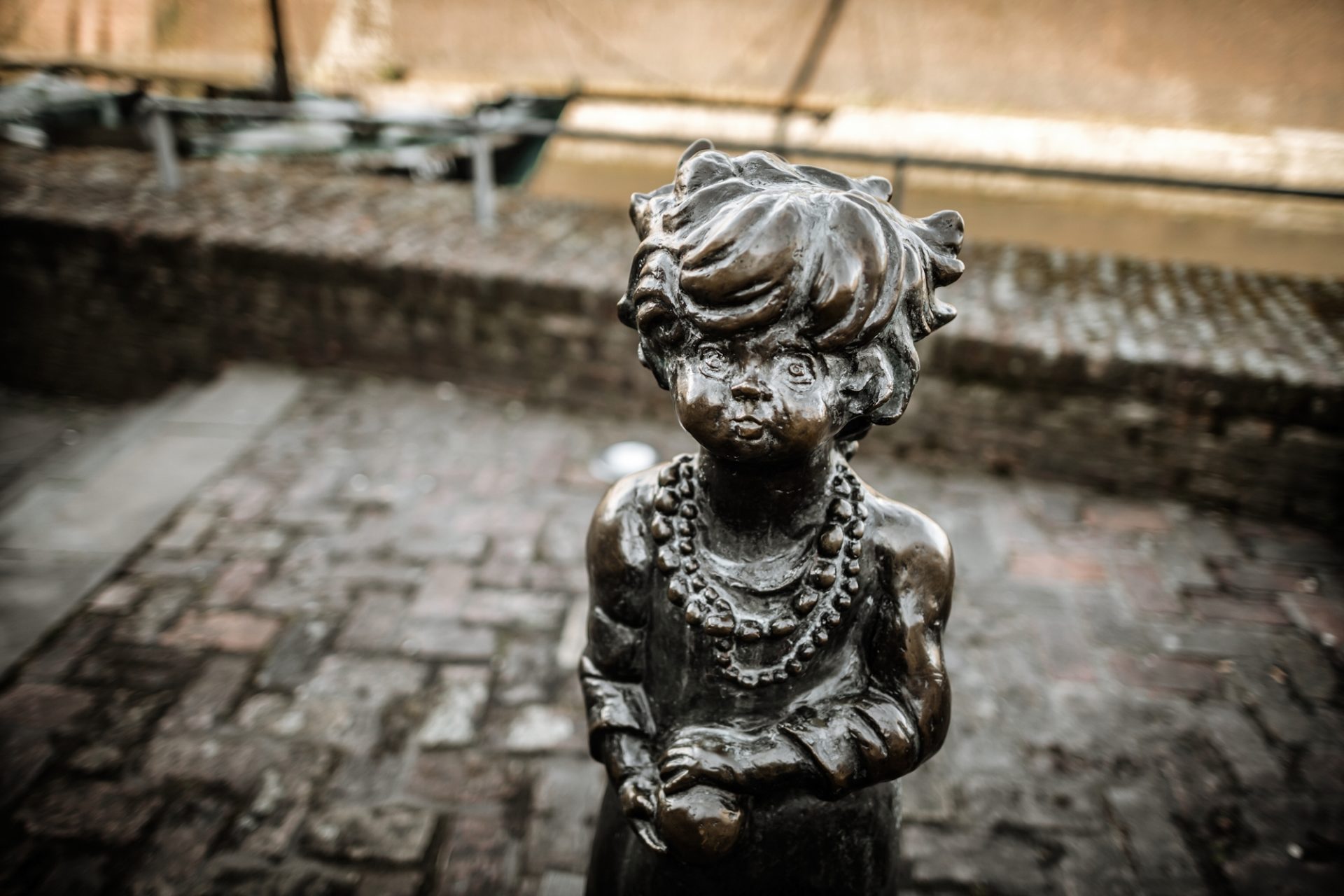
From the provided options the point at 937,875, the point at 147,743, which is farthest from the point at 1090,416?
the point at 147,743

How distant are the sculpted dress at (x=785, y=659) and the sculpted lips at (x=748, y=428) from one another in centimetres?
34

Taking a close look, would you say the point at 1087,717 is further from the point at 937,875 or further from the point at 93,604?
the point at 93,604

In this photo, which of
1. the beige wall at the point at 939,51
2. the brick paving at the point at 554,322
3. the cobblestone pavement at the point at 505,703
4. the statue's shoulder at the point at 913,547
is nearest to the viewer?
the statue's shoulder at the point at 913,547

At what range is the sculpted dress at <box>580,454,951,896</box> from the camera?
1396 mm

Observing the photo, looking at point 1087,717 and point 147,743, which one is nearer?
point 147,743

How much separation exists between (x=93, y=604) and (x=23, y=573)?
48 centimetres

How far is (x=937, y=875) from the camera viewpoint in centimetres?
253

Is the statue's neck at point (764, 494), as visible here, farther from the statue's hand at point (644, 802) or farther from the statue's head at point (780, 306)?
the statue's hand at point (644, 802)

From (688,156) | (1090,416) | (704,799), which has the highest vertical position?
(688,156)

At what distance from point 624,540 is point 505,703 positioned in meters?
1.80

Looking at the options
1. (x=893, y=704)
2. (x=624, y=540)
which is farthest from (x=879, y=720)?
(x=624, y=540)

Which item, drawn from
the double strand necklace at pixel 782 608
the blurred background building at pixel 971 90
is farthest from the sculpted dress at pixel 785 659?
the blurred background building at pixel 971 90

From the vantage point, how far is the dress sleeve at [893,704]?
1366 mm

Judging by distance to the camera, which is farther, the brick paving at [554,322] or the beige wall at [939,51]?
the beige wall at [939,51]
